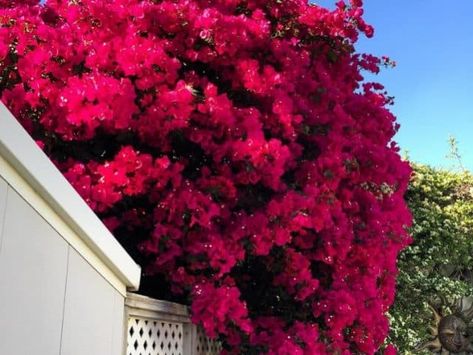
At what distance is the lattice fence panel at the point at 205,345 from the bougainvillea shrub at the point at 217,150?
15cm

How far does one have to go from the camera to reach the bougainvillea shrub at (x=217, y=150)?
379 cm

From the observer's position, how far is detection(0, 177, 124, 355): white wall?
2.15 meters

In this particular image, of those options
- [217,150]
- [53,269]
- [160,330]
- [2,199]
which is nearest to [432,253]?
[217,150]

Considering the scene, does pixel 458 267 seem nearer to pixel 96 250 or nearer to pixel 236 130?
pixel 236 130

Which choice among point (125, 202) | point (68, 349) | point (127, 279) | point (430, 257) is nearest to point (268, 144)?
point (125, 202)

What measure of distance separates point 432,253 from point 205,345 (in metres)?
6.35

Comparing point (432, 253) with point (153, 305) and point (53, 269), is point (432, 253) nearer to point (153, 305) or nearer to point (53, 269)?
point (153, 305)

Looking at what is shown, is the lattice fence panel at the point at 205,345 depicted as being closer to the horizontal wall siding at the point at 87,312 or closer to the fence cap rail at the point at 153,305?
the fence cap rail at the point at 153,305

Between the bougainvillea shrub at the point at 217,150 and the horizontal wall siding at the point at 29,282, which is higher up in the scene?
the bougainvillea shrub at the point at 217,150

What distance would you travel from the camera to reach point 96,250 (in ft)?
9.39

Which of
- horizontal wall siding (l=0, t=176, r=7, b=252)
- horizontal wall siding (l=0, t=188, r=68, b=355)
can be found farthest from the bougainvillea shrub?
horizontal wall siding (l=0, t=176, r=7, b=252)

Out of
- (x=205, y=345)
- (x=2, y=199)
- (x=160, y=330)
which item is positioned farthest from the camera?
(x=205, y=345)

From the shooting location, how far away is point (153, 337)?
3.64 meters

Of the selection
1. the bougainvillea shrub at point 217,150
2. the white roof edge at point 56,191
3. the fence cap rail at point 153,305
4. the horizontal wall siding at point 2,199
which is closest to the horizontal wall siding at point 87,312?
the white roof edge at point 56,191
